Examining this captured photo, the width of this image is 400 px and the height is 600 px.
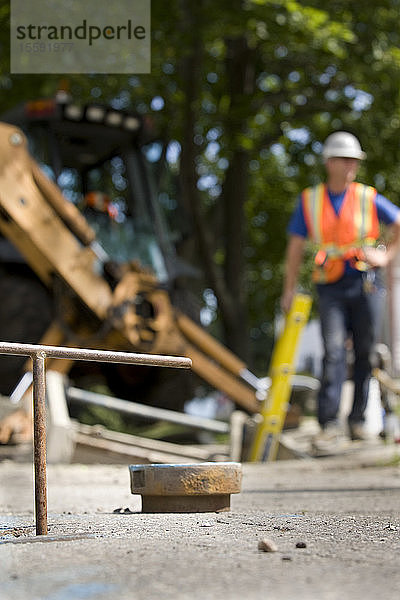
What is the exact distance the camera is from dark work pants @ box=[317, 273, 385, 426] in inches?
255

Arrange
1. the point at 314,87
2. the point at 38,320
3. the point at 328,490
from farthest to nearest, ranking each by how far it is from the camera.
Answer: the point at 314,87
the point at 38,320
the point at 328,490

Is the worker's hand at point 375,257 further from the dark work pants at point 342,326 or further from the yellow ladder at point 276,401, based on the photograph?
the yellow ladder at point 276,401

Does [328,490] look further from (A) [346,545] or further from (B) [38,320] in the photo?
(B) [38,320]

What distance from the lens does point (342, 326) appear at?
6.60 m

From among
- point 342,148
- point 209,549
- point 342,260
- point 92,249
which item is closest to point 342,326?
point 342,260

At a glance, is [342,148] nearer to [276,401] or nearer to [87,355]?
[276,401]

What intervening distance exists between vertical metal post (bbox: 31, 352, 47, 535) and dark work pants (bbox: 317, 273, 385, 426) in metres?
3.66

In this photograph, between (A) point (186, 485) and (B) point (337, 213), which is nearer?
(A) point (186, 485)

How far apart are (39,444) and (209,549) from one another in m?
0.69

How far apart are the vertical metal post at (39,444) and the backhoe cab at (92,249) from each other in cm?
560

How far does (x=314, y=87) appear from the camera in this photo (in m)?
12.5

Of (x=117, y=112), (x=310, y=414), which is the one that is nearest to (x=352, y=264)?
(x=117, y=112)

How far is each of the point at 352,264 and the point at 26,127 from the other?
4080mm

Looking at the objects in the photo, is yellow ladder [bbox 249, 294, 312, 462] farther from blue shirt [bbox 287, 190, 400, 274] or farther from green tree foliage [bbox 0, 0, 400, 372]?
green tree foliage [bbox 0, 0, 400, 372]
